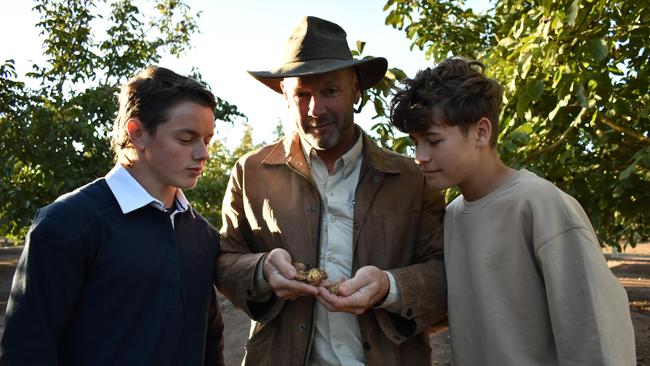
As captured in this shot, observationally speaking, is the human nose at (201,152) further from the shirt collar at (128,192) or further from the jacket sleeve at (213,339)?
the jacket sleeve at (213,339)

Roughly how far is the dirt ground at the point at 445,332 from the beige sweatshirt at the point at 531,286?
519 cm

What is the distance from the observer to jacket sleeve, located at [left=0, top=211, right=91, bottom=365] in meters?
1.63

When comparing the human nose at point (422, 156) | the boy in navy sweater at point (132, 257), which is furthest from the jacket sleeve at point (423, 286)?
the boy in navy sweater at point (132, 257)

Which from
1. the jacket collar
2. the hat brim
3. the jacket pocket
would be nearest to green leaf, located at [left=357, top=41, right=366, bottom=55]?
the hat brim

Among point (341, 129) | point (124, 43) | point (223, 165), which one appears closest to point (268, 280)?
point (341, 129)

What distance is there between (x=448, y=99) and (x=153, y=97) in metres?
0.98

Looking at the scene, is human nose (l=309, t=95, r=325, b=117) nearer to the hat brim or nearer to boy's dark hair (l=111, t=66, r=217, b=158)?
the hat brim

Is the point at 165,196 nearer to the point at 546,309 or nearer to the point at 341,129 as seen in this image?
the point at 341,129

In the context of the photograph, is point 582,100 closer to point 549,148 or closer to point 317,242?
point 549,148

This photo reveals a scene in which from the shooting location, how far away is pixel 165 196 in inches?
79.7

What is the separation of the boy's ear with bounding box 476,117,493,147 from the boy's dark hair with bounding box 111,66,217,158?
92cm

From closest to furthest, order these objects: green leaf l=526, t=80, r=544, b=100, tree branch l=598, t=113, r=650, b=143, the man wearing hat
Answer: the man wearing hat, green leaf l=526, t=80, r=544, b=100, tree branch l=598, t=113, r=650, b=143

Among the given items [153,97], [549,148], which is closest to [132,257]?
[153,97]

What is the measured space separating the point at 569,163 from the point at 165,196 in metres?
2.93
